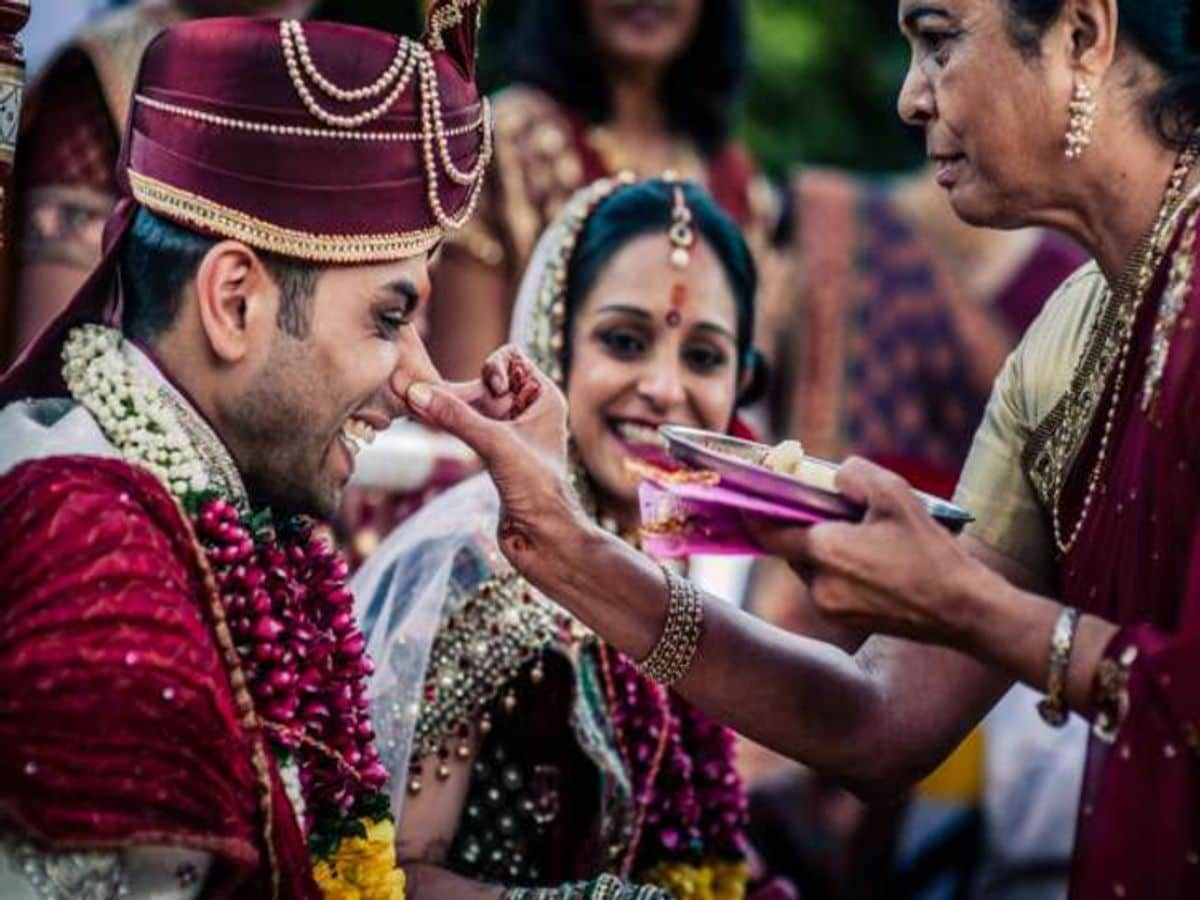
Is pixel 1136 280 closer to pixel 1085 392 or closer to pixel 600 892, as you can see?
pixel 1085 392

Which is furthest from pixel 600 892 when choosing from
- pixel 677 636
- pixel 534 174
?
pixel 534 174

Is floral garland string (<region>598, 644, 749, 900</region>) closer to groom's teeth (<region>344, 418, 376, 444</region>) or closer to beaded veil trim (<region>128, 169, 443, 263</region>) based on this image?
groom's teeth (<region>344, 418, 376, 444</region>)

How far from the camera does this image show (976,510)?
382 cm

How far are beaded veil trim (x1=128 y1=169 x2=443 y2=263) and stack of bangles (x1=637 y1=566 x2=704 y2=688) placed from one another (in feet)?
2.49

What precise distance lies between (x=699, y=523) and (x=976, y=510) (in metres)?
0.85

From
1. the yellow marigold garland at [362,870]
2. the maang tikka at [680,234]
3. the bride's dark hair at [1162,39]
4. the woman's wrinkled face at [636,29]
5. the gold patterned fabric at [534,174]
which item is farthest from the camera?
the woman's wrinkled face at [636,29]

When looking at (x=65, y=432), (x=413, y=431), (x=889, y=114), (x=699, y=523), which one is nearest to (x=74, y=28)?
(x=413, y=431)

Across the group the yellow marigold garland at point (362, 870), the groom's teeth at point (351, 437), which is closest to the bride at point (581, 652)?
the yellow marigold garland at point (362, 870)

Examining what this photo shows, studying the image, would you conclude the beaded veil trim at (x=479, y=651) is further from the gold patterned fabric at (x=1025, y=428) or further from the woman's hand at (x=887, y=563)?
the woman's hand at (x=887, y=563)

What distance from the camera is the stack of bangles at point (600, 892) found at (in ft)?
11.6

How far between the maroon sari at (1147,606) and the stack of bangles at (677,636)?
2.01 ft

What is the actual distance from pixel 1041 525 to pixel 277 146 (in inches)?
58.6

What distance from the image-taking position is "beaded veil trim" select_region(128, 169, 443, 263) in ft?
10.5

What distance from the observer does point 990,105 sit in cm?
347
